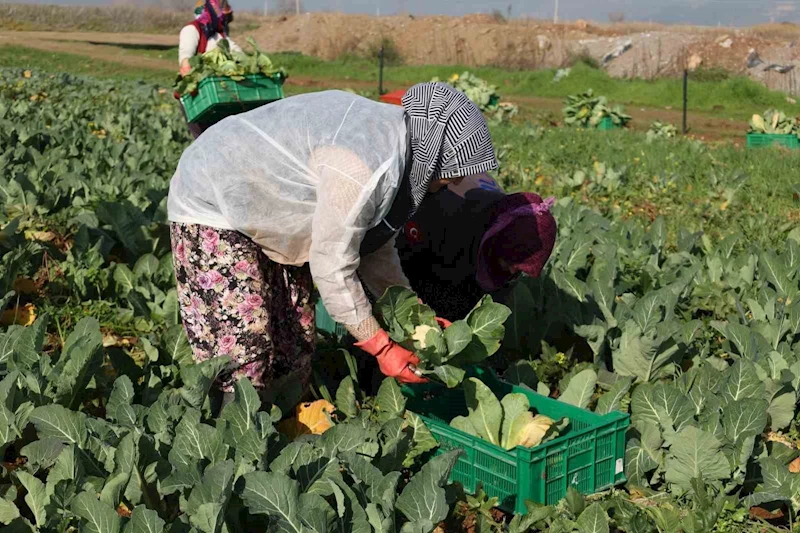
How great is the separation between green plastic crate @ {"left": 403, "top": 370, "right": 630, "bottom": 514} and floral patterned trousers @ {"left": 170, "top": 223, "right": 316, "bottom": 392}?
601 mm

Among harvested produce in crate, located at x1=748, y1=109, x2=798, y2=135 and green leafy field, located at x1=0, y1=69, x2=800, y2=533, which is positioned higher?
green leafy field, located at x1=0, y1=69, x2=800, y2=533

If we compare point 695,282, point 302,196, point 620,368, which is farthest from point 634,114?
point 302,196

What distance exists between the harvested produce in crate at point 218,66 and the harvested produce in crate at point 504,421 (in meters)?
2.89

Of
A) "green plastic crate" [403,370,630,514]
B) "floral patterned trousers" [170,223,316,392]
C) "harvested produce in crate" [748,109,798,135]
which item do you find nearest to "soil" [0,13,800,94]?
"harvested produce in crate" [748,109,798,135]

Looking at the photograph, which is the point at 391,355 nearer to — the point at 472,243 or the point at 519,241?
the point at 519,241

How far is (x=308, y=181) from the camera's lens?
8.85 ft

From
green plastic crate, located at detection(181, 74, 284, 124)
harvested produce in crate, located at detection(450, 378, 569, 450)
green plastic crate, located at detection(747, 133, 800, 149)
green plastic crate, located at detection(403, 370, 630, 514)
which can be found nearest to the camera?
green plastic crate, located at detection(403, 370, 630, 514)

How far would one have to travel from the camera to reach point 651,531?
8.65 feet

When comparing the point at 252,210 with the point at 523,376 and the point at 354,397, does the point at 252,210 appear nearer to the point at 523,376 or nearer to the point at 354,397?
the point at 354,397

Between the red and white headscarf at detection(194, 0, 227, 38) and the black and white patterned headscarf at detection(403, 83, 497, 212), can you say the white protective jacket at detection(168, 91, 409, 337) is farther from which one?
the red and white headscarf at detection(194, 0, 227, 38)

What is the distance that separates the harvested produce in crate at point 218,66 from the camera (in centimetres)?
526

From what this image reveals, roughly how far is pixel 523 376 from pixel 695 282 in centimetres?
142

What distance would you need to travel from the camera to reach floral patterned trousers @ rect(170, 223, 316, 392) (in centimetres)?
288

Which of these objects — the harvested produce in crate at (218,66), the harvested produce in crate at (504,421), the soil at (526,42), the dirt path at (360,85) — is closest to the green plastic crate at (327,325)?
the harvested produce in crate at (504,421)
